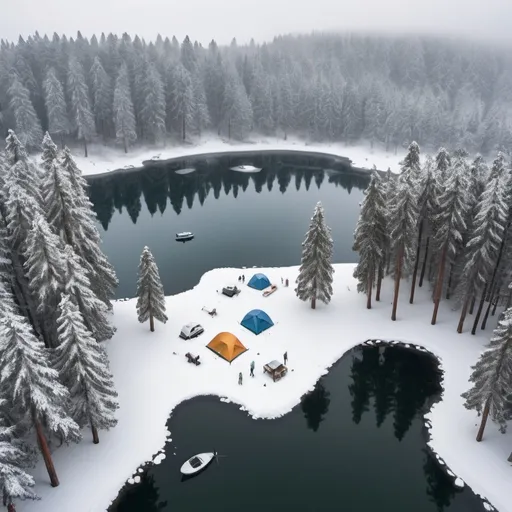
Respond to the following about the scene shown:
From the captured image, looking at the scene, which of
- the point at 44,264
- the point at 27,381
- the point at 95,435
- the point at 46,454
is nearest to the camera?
the point at 27,381

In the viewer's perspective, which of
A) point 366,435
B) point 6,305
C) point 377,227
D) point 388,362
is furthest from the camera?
point 377,227

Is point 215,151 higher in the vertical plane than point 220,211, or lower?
higher

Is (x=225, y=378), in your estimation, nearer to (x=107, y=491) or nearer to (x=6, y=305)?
(x=107, y=491)

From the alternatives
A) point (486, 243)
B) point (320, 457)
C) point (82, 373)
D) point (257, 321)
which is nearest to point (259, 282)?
point (257, 321)

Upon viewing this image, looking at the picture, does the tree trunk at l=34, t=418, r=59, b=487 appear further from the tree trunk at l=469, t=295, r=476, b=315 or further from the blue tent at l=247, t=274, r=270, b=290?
the tree trunk at l=469, t=295, r=476, b=315

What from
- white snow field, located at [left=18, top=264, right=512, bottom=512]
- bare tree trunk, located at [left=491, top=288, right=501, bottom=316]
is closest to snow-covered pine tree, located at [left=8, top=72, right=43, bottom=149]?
white snow field, located at [left=18, top=264, right=512, bottom=512]

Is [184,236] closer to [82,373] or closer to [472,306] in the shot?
[82,373]

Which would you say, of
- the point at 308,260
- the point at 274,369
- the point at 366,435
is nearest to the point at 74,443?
the point at 274,369
